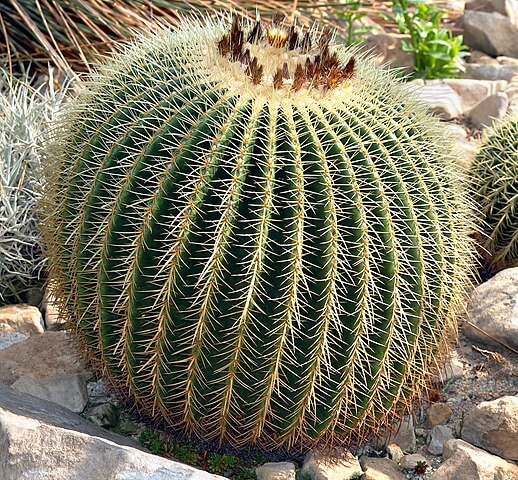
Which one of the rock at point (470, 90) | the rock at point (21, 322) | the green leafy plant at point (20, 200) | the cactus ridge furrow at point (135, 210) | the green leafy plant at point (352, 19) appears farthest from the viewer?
the green leafy plant at point (352, 19)

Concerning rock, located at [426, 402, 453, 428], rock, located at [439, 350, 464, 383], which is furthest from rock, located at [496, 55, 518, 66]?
rock, located at [426, 402, 453, 428]

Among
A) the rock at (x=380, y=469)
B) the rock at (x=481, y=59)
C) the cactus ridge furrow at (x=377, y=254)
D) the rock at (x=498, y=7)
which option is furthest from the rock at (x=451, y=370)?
the rock at (x=498, y=7)

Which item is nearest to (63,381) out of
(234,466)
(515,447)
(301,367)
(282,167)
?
(234,466)

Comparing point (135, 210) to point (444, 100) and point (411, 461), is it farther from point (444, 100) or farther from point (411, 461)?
point (444, 100)

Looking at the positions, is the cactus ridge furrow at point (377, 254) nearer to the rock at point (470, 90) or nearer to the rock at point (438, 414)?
the rock at point (438, 414)

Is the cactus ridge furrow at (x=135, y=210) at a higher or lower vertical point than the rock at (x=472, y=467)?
higher

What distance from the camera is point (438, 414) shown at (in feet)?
11.4

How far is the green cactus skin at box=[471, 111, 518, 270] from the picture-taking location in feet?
14.6

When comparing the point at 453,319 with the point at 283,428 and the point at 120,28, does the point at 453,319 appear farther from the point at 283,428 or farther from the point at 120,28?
the point at 120,28

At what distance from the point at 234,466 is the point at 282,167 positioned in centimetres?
109

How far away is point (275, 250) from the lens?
8.72 ft

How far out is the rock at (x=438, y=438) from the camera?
3303 mm

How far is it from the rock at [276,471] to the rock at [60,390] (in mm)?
762

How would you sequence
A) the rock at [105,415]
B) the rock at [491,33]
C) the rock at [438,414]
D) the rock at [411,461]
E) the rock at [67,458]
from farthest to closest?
the rock at [491,33] < the rock at [438,414] < the rock at [105,415] < the rock at [411,461] < the rock at [67,458]
